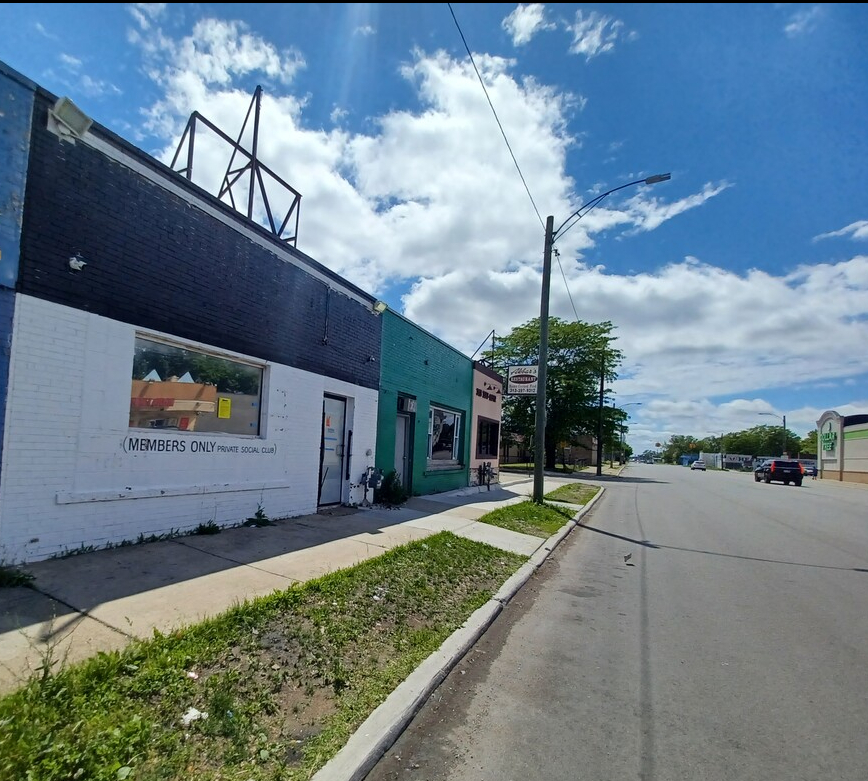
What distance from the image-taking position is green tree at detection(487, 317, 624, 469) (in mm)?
42906

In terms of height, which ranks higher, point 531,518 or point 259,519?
point 259,519

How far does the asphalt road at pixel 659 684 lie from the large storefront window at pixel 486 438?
38.2ft

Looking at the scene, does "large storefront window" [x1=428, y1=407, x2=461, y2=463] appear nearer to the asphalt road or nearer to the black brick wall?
the black brick wall

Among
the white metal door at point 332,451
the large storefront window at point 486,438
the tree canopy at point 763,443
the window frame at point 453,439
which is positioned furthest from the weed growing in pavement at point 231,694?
the tree canopy at point 763,443

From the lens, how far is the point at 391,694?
367 centimetres

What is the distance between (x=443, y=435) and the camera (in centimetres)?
1647

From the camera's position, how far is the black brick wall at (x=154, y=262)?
5.51 metres

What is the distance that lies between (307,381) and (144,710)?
6.90 m

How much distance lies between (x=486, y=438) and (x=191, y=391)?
48.6ft

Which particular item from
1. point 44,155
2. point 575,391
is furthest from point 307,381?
point 575,391

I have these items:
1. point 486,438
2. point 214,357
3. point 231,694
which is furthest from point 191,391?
point 486,438

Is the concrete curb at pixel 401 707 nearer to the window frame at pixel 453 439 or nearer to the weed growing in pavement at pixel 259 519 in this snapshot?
the weed growing in pavement at pixel 259 519

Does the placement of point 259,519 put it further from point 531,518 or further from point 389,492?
point 531,518

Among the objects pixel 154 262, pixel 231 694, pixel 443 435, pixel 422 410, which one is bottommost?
pixel 231 694
